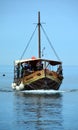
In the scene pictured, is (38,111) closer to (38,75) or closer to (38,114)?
(38,114)

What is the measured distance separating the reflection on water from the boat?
1788 millimetres

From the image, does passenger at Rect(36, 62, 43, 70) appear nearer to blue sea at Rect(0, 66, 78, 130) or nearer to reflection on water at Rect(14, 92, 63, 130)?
reflection on water at Rect(14, 92, 63, 130)

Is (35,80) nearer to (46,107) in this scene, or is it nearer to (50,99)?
(50,99)

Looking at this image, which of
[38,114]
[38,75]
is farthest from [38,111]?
[38,75]

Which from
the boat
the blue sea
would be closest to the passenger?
the boat

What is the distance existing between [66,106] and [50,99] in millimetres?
7381

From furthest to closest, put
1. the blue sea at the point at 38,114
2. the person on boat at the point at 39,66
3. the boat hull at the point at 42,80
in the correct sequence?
the person on boat at the point at 39,66
the boat hull at the point at 42,80
the blue sea at the point at 38,114

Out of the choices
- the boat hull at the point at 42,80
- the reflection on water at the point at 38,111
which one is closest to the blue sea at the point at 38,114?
the reflection on water at the point at 38,111

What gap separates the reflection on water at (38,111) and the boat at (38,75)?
1788 mm

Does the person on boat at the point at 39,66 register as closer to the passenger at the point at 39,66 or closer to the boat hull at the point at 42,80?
the passenger at the point at 39,66

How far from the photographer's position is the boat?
62.2 meters

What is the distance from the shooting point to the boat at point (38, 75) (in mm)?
62219

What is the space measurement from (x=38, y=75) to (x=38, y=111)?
62.6ft

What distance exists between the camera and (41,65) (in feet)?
212
